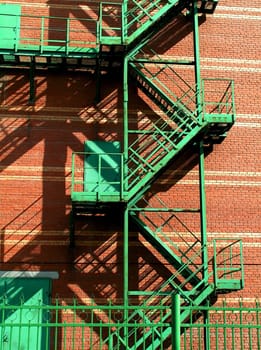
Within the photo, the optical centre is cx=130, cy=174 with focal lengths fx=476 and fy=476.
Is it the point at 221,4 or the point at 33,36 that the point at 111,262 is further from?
the point at 221,4

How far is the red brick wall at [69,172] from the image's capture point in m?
13.1

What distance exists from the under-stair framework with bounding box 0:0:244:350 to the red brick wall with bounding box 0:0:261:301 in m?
0.37

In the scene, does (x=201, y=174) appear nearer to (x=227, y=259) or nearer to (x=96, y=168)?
(x=227, y=259)

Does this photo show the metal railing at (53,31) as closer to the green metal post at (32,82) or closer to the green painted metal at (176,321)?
the green metal post at (32,82)

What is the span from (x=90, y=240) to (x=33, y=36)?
6531 mm

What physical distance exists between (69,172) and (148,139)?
2.51 m

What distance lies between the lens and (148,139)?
1406cm

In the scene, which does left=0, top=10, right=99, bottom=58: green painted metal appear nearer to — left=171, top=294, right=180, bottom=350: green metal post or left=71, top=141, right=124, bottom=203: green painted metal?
left=71, top=141, right=124, bottom=203: green painted metal

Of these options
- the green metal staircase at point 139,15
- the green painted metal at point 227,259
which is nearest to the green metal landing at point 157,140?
the green metal staircase at point 139,15

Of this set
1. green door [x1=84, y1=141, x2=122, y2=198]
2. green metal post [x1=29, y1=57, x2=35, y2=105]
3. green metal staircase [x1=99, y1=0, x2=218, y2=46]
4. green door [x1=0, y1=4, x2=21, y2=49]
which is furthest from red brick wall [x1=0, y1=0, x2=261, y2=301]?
green metal staircase [x1=99, y1=0, x2=218, y2=46]

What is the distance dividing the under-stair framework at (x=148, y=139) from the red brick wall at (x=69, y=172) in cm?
37

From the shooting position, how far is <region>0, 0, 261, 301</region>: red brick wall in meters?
13.1

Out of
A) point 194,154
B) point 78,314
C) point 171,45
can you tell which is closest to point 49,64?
point 171,45

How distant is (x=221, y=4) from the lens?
1554 cm
